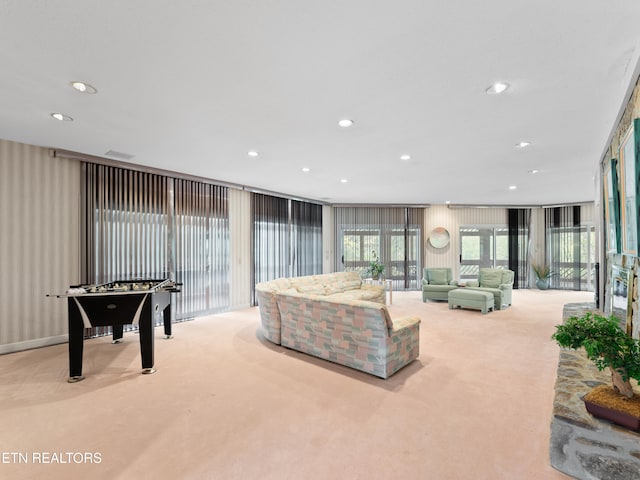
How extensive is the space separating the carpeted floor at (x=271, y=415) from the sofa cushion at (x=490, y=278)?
3.08 metres

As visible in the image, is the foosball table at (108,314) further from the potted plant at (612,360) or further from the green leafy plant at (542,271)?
the green leafy plant at (542,271)

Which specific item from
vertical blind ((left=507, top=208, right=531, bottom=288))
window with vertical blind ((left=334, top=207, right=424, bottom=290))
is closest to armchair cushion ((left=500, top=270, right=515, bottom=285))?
window with vertical blind ((left=334, top=207, right=424, bottom=290))

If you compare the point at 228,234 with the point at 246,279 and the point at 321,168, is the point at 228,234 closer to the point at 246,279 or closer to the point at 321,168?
the point at 246,279

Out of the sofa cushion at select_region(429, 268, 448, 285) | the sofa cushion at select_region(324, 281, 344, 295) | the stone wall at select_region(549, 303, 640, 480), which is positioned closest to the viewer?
the stone wall at select_region(549, 303, 640, 480)

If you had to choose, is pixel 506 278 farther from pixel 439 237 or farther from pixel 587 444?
pixel 587 444

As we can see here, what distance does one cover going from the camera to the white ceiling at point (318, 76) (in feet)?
5.54

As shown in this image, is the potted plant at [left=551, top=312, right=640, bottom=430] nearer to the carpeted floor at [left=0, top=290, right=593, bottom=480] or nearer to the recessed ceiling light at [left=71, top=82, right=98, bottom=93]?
the carpeted floor at [left=0, top=290, right=593, bottom=480]

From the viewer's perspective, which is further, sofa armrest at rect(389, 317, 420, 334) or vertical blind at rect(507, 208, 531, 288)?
vertical blind at rect(507, 208, 531, 288)

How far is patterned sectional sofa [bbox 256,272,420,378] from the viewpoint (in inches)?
119

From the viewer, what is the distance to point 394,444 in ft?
6.86

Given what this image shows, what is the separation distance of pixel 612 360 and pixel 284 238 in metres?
6.31

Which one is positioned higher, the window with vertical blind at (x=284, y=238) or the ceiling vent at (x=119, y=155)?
the ceiling vent at (x=119, y=155)

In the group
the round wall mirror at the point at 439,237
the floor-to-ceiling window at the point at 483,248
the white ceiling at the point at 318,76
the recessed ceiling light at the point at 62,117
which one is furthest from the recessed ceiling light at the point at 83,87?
the floor-to-ceiling window at the point at 483,248

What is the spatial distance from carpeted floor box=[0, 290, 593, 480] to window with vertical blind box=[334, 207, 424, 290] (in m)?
5.07
